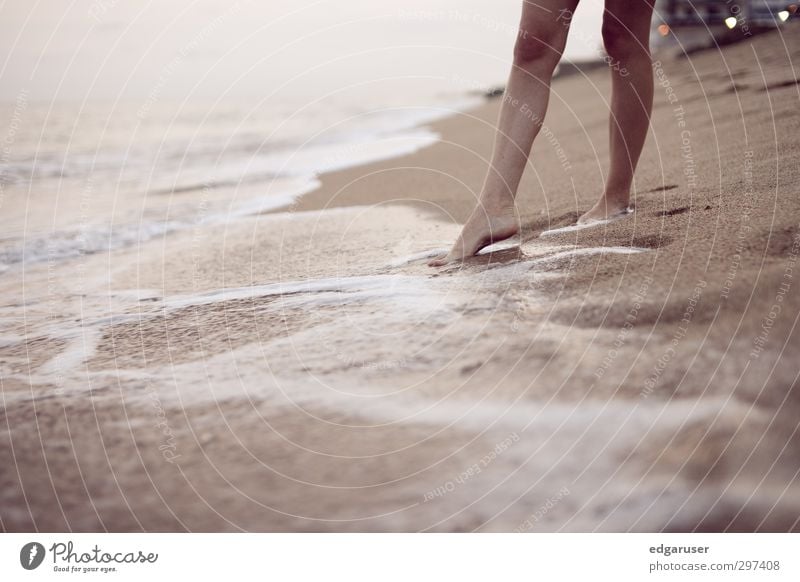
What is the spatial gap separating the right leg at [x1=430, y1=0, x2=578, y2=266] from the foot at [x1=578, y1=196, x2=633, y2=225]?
0.74 ft

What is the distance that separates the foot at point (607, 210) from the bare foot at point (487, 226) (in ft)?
0.72

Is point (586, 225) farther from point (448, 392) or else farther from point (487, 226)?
point (448, 392)

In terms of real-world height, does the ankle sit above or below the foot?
above

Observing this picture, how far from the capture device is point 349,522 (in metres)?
0.91

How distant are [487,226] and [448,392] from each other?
39 centimetres

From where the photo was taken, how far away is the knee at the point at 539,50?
123cm

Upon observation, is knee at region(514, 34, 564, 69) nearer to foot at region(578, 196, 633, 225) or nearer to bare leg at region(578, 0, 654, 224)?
bare leg at region(578, 0, 654, 224)

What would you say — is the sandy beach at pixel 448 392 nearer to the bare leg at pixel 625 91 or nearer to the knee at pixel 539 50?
the bare leg at pixel 625 91
